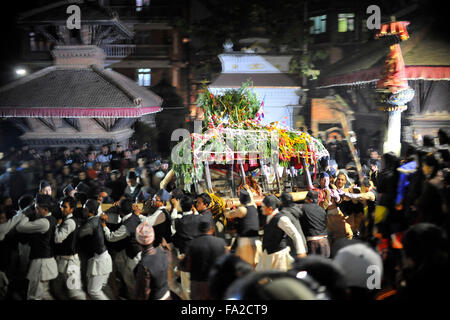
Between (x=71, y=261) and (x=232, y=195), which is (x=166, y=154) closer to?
(x=232, y=195)

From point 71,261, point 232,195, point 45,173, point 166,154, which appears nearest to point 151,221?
point 71,261

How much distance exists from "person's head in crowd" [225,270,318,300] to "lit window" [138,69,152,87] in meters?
13.2

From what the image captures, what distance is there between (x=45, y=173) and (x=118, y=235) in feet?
12.9

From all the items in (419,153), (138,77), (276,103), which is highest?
(138,77)

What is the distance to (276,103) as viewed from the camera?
13148 mm

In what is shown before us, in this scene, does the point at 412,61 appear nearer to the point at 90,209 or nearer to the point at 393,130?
the point at 393,130

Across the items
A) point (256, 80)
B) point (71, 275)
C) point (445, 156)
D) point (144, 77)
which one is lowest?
point (71, 275)

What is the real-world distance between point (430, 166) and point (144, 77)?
1224cm

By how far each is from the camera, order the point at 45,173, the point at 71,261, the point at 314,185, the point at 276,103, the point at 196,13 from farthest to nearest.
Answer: the point at 196,13, the point at 276,103, the point at 45,173, the point at 314,185, the point at 71,261

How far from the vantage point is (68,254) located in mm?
4832

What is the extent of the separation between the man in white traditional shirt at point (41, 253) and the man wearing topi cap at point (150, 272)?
149cm

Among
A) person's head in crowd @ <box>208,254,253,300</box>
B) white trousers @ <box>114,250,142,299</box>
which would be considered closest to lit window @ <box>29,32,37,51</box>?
white trousers @ <box>114,250,142,299</box>

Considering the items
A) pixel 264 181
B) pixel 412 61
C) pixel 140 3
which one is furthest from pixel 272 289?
pixel 140 3

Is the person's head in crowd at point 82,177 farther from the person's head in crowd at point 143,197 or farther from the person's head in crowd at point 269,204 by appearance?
the person's head in crowd at point 269,204
